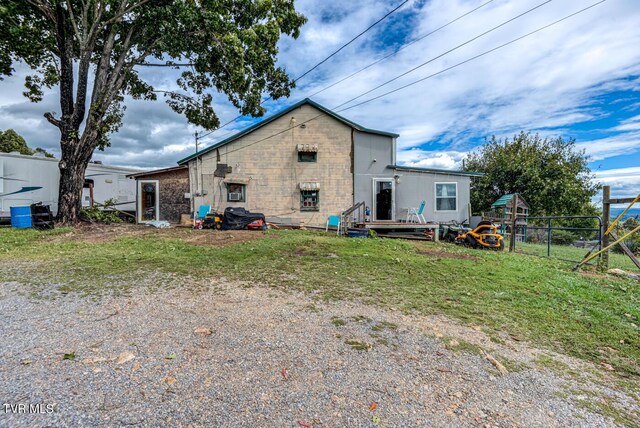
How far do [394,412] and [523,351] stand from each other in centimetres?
158

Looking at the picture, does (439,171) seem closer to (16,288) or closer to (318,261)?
(318,261)

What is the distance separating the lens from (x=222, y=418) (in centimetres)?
172

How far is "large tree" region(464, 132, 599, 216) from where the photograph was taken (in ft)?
65.1

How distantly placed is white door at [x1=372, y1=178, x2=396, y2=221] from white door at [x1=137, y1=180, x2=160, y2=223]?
413 inches

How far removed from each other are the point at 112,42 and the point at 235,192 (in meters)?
7.06

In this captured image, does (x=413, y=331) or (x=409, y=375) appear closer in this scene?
(x=409, y=375)

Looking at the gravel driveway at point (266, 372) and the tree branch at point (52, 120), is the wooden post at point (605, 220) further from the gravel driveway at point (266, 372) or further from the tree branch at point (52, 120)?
the tree branch at point (52, 120)

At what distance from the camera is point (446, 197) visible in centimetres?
1310

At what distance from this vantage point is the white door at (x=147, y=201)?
1462 cm

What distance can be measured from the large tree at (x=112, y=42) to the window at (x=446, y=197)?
8.82 m

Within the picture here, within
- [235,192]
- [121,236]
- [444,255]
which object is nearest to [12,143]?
[235,192]

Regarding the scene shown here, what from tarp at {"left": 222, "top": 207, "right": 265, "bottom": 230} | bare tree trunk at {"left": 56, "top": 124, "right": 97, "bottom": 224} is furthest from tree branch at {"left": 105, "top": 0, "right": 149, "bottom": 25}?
tarp at {"left": 222, "top": 207, "right": 265, "bottom": 230}

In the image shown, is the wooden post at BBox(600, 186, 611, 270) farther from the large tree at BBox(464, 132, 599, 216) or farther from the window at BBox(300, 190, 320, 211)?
the large tree at BBox(464, 132, 599, 216)

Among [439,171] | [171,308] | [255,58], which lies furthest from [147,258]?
[439,171]
